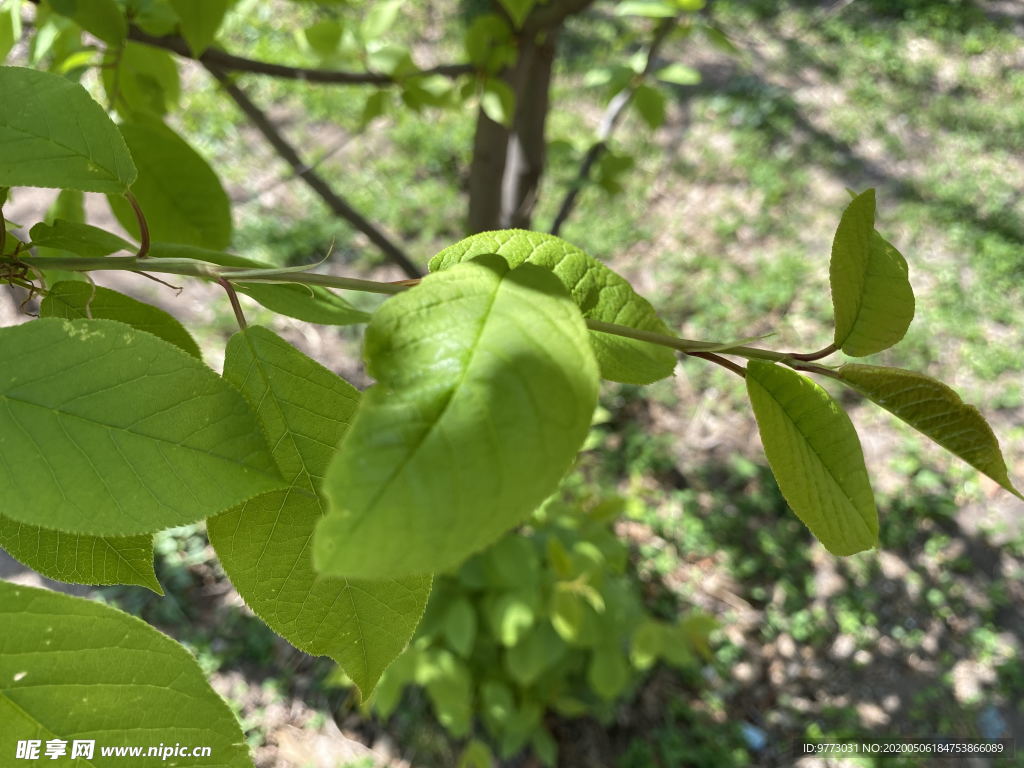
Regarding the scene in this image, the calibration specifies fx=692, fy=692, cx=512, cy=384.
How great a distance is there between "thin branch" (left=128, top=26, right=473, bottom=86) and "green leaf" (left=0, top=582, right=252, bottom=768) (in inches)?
42.8

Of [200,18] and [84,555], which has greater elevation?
[200,18]

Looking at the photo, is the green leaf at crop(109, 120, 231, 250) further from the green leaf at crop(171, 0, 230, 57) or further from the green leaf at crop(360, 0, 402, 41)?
the green leaf at crop(360, 0, 402, 41)

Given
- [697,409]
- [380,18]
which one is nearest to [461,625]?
[380,18]

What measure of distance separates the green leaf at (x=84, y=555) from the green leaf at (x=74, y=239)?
25 cm

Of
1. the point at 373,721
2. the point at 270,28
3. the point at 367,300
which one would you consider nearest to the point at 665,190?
the point at 367,300

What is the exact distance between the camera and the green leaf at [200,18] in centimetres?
110

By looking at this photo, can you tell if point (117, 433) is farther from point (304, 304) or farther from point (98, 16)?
point (98, 16)

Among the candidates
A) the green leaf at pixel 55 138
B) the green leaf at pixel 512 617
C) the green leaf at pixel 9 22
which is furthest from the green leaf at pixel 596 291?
the green leaf at pixel 512 617

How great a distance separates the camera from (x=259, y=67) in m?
1.45

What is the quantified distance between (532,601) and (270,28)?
15.4 feet

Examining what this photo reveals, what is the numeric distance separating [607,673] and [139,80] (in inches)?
83.7

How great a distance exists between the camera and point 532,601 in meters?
2.17

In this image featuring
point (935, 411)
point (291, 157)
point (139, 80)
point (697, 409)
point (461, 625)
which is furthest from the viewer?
point (697, 409)

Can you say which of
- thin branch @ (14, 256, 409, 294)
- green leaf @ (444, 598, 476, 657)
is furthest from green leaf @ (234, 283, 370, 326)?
green leaf @ (444, 598, 476, 657)
